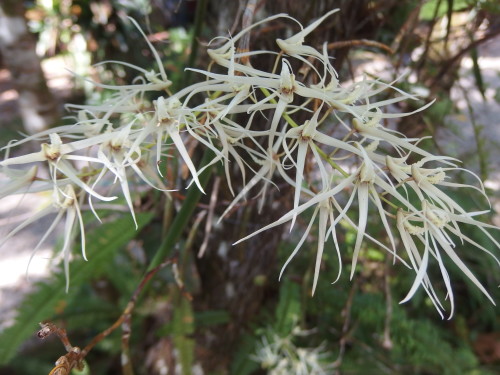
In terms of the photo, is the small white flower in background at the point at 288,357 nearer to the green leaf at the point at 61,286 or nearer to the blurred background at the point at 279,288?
the blurred background at the point at 279,288

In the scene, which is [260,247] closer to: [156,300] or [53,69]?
[156,300]

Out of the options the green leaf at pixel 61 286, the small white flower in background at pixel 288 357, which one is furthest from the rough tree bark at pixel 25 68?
the small white flower in background at pixel 288 357

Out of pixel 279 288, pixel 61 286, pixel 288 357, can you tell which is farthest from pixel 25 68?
pixel 288 357

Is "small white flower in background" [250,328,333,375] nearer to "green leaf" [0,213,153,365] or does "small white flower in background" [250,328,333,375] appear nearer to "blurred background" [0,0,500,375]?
"blurred background" [0,0,500,375]

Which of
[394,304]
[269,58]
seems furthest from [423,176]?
Answer: [394,304]

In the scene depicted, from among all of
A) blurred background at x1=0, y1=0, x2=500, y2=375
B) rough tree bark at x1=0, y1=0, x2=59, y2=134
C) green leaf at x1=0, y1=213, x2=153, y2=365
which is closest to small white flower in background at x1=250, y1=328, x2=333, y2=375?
blurred background at x1=0, y1=0, x2=500, y2=375
